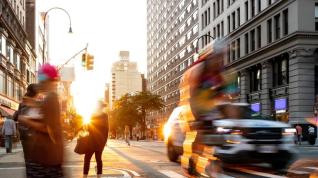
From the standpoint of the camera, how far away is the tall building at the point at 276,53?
4025 cm

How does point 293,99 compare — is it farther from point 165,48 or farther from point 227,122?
point 165,48

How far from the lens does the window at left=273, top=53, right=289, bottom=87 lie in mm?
43062

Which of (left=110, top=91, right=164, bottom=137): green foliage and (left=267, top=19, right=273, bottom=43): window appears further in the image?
(left=110, top=91, right=164, bottom=137): green foliage

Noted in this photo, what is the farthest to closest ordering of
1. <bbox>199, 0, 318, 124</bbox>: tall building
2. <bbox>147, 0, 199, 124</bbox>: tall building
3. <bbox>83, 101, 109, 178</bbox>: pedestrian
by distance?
1. <bbox>147, 0, 199, 124</bbox>: tall building
2. <bbox>199, 0, 318, 124</bbox>: tall building
3. <bbox>83, 101, 109, 178</bbox>: pedestrian

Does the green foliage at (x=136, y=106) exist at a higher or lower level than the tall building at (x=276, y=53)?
lower

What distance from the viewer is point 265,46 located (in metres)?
45.3

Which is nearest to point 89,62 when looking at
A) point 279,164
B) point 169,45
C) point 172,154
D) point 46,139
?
point 172,154

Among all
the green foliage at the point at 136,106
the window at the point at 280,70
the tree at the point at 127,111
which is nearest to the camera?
the window at the point at 280,70

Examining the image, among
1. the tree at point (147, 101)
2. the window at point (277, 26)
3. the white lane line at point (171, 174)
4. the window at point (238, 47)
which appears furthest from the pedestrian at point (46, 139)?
the tree at point (147, 101)

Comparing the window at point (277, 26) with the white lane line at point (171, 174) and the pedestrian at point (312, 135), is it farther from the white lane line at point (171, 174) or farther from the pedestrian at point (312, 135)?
the white lane line at point (171, 174)

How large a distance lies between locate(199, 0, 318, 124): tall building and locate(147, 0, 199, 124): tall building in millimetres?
25037

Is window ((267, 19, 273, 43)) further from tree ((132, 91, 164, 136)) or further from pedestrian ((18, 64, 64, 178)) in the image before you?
tree ((132, 91, 164, 136))

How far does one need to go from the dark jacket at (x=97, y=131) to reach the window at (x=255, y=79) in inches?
1557

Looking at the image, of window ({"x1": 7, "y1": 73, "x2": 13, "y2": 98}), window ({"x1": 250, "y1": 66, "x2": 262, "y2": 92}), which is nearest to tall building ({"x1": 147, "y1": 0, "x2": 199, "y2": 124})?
window ({"x1": 250, "y1": 66, "x2": 262, "y2": 92})
